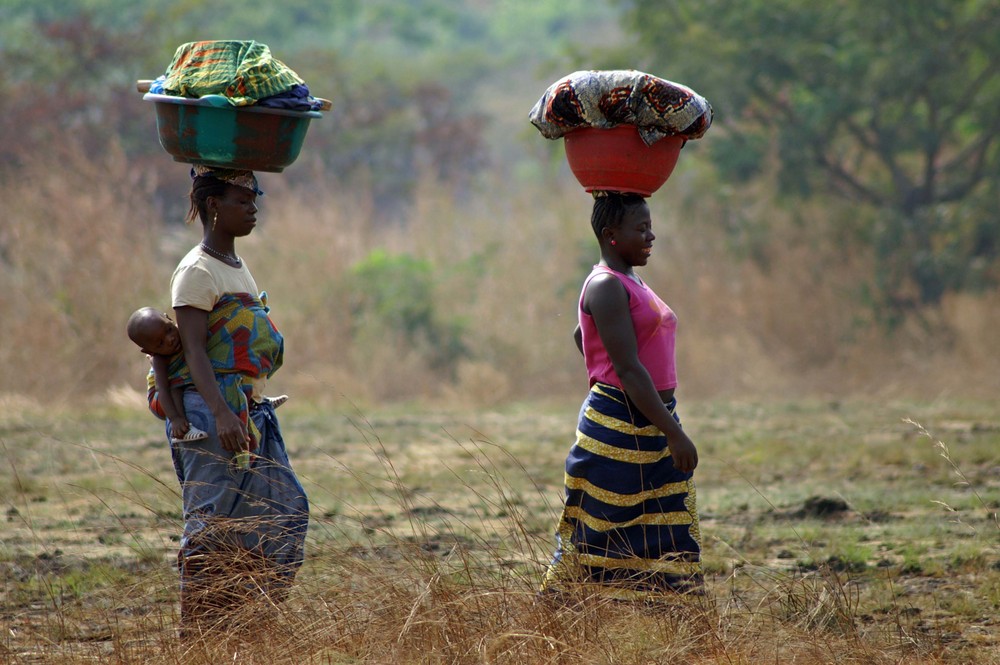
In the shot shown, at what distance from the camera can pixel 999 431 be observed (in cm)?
770

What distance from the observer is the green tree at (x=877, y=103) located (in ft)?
39.3

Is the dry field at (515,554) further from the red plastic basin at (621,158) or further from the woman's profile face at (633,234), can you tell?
the red plastic basin at (621,158)

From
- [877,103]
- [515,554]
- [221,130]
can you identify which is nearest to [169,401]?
[221,130]

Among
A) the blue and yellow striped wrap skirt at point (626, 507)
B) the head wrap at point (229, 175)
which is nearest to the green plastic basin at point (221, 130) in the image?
the head wrap at point (229, 175)

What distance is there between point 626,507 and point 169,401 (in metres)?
1.37

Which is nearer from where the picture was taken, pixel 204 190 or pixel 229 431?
pixel 229 431

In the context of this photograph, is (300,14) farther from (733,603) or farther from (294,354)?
(733,603)

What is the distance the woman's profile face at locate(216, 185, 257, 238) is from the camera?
3561mm

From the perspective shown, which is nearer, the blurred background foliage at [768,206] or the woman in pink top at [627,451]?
the woman in pink top at [627,451]

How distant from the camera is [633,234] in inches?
140

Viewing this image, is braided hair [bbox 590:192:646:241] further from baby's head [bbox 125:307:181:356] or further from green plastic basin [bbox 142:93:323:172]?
baby's head [bbox 125:307:181:356]

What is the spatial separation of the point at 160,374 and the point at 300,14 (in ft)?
90.9

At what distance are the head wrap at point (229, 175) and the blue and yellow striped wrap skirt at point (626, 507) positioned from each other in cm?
123

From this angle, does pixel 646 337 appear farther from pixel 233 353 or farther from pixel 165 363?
pixel 165 363
